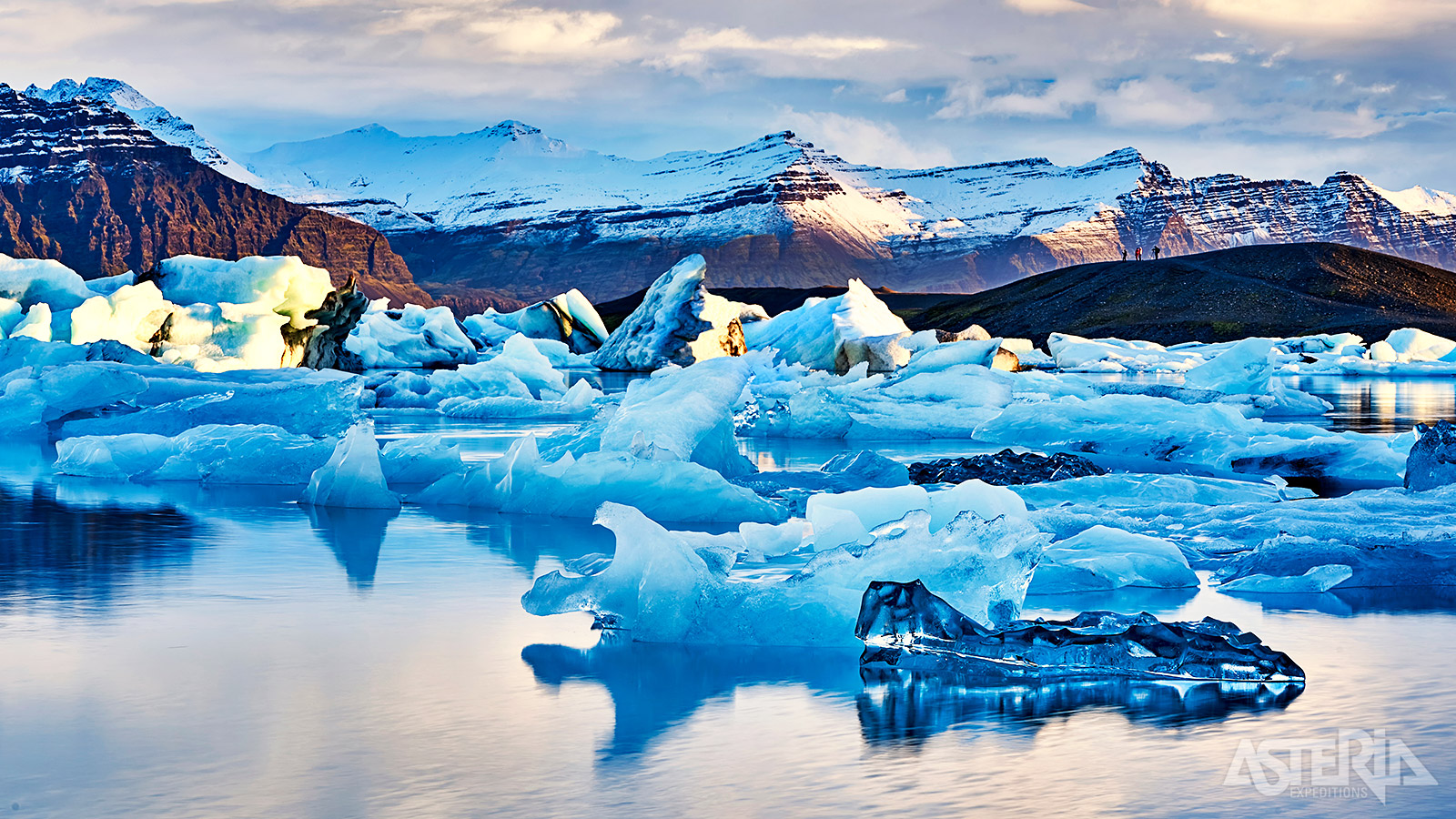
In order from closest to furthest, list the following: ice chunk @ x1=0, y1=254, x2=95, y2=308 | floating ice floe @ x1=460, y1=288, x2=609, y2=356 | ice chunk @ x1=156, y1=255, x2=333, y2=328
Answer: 1. ice chunk @ x1=0, y1=254, x2=95, y2=308
2. ice chunk @ x1=156, y1=255, x2=333, y2=328
3. floating ice floe @ x1=460, y1=288, x2=609, y2=356

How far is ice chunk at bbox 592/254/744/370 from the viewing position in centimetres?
3291

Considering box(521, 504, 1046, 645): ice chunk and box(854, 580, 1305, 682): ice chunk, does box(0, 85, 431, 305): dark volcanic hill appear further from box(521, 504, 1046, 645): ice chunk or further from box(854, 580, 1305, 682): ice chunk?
box(854, 580, 1305, 682): ice chunk

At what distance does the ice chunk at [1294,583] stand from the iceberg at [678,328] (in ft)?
87.9

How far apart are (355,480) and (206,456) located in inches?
79.0

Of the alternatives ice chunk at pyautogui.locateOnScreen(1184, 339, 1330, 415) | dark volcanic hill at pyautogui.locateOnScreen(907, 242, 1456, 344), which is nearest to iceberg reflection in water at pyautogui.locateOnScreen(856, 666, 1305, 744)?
ice chunk at pyautogui.locateOnScreen(1184, 339, 1330, 415)

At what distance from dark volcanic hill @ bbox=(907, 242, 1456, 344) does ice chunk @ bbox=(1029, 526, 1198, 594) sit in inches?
1936

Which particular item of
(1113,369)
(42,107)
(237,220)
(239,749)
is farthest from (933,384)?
(42,107)

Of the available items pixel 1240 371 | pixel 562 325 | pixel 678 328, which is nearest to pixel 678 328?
pixel 678 328

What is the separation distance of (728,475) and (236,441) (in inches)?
124

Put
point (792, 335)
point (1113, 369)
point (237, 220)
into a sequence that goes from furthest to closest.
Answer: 1. point (237, 220)
2. point (1113, 369)
3. point (792, 335)

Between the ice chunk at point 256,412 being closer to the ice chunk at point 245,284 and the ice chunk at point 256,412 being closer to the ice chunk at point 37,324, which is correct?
the ice chunk at point 37,324

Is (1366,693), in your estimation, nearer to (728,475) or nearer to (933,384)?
(728,475)

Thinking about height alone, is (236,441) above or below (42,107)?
below

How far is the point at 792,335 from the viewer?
3297 centimetres
